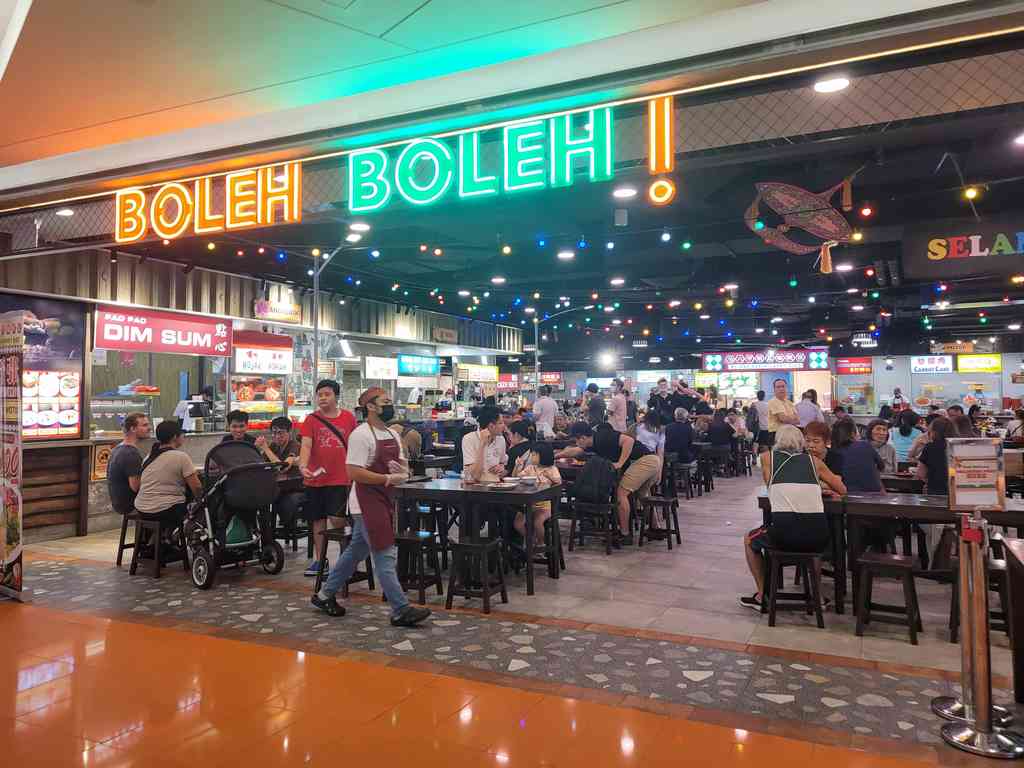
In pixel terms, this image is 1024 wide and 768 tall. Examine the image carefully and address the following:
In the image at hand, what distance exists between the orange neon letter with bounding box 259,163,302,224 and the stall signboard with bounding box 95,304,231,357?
17.5 ft

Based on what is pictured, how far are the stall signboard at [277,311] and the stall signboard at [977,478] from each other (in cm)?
1093

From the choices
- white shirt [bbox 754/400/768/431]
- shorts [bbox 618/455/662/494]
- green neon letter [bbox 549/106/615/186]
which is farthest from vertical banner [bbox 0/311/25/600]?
white shirt [bbox 754/400/768/431]

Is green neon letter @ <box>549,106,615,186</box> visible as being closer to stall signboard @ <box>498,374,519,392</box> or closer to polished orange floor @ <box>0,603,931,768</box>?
polished orange floor @ <box>0,603,931,768</box>

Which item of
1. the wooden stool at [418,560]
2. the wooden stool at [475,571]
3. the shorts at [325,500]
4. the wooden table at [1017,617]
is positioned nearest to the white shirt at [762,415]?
the wooden stool at [475,571]

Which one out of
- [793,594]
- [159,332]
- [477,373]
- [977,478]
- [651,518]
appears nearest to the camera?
[977,478]

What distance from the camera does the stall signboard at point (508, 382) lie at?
84.8 feet

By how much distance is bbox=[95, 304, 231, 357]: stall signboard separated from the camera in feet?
31.5

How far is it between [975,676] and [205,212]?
20.6 ft

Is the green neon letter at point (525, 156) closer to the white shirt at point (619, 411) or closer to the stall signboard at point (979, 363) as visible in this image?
the white shirt at point (619, 411)

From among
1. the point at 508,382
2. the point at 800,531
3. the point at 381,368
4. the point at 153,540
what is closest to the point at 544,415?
the point at 381,368

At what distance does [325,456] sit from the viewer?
21.7 feet

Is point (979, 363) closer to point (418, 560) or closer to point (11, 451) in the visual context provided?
point (418, 560)

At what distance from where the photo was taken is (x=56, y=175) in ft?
21.5

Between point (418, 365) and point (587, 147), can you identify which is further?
point (418, 365)
